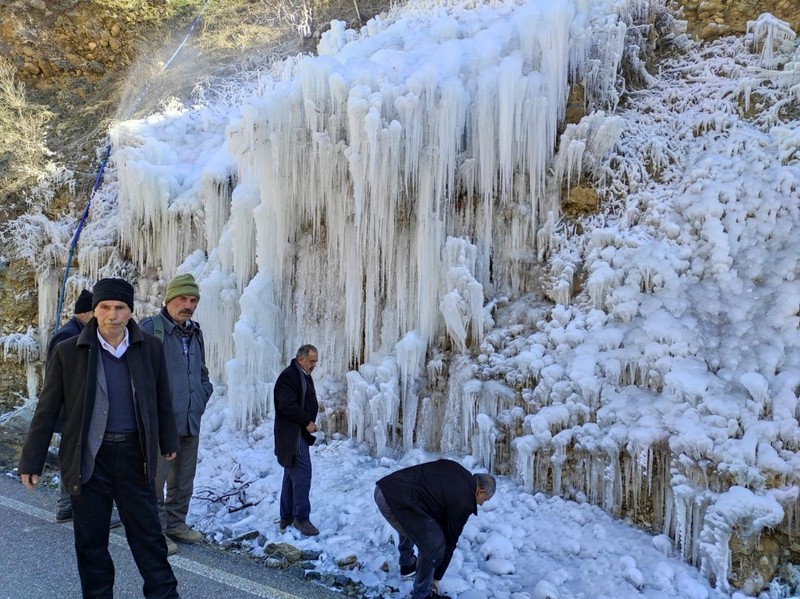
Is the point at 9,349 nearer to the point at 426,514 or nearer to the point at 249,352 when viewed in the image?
the point at 249,352

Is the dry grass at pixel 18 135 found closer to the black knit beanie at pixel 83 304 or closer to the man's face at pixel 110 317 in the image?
the black knit beanie at pixel 83 304

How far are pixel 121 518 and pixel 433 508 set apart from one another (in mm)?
1708

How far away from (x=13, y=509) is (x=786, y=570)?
6.14m

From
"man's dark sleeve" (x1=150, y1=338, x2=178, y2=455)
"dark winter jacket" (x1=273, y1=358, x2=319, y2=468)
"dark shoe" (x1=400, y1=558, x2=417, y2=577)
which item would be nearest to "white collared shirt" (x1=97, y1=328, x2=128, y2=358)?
"man's dark sleeve" (x1=150, y1=338, x2=178, y2=455)

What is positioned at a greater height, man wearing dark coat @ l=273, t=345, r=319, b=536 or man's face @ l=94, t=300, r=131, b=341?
man's face @ l=94, t=300, r=131, b=341

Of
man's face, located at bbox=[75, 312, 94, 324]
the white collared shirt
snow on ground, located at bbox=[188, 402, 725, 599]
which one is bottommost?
snow on ground, located at bbox=[188, 402, 725, 599]

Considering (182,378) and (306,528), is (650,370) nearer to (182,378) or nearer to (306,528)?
(306,528)

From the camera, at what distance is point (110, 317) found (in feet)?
9.46

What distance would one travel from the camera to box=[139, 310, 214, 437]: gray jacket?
412 centimetres

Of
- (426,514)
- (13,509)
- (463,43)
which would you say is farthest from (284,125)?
(426,514)

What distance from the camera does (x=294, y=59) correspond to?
11.7 meters

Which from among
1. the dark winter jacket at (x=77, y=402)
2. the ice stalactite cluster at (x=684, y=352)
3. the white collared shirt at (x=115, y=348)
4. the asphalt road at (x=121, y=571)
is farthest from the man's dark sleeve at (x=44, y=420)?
the ice stalactite cluster at (x=684, y=352)

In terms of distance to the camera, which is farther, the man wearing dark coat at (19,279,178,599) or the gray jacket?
the gray jacket

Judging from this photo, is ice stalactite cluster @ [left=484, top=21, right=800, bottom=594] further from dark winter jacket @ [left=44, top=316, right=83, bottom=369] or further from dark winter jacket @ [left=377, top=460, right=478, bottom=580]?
dark winter jacket @ [left=44, top=316, right=83, bottom=369]
